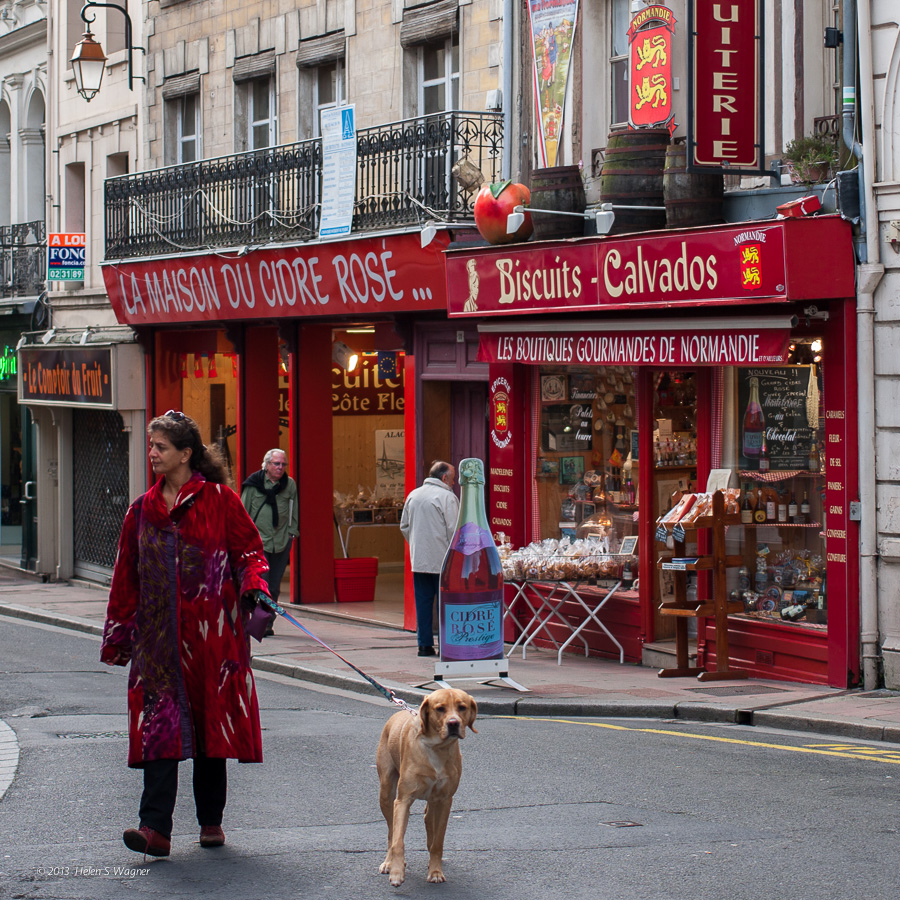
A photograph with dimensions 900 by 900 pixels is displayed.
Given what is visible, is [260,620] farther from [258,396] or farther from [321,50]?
[258,396]

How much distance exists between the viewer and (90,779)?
821 centimetres

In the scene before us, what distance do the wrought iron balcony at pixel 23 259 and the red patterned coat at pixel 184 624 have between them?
18742 mm

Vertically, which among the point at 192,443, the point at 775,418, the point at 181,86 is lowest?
the point at 192,443

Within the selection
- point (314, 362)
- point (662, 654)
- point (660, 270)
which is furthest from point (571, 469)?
point (314, 362)

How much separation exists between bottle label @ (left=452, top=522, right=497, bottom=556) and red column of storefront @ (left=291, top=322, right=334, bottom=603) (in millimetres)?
6855

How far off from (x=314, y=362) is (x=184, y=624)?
12.5 meters

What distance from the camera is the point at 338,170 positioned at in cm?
1659

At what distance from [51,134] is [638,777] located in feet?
61.4

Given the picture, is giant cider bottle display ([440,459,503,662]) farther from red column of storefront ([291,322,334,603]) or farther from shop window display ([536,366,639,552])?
red column of storefront ([291,322,334,603])

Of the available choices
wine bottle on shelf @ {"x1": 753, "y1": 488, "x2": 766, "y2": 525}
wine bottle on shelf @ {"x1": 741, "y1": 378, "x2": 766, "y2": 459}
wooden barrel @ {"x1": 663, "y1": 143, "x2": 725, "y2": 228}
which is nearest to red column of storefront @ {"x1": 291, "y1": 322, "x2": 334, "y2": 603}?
wooden barrel @ {"x1": 663, "y1": 143, "x2": 725, "y2": 228}

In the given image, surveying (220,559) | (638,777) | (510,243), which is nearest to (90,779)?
(220,559)

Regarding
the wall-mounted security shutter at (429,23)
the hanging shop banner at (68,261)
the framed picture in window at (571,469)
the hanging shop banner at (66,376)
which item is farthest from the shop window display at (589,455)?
the hanging shop banner at (68,261)

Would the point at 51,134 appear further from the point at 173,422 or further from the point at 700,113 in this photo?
the point at 173,422

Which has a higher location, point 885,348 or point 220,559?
point 885,348
